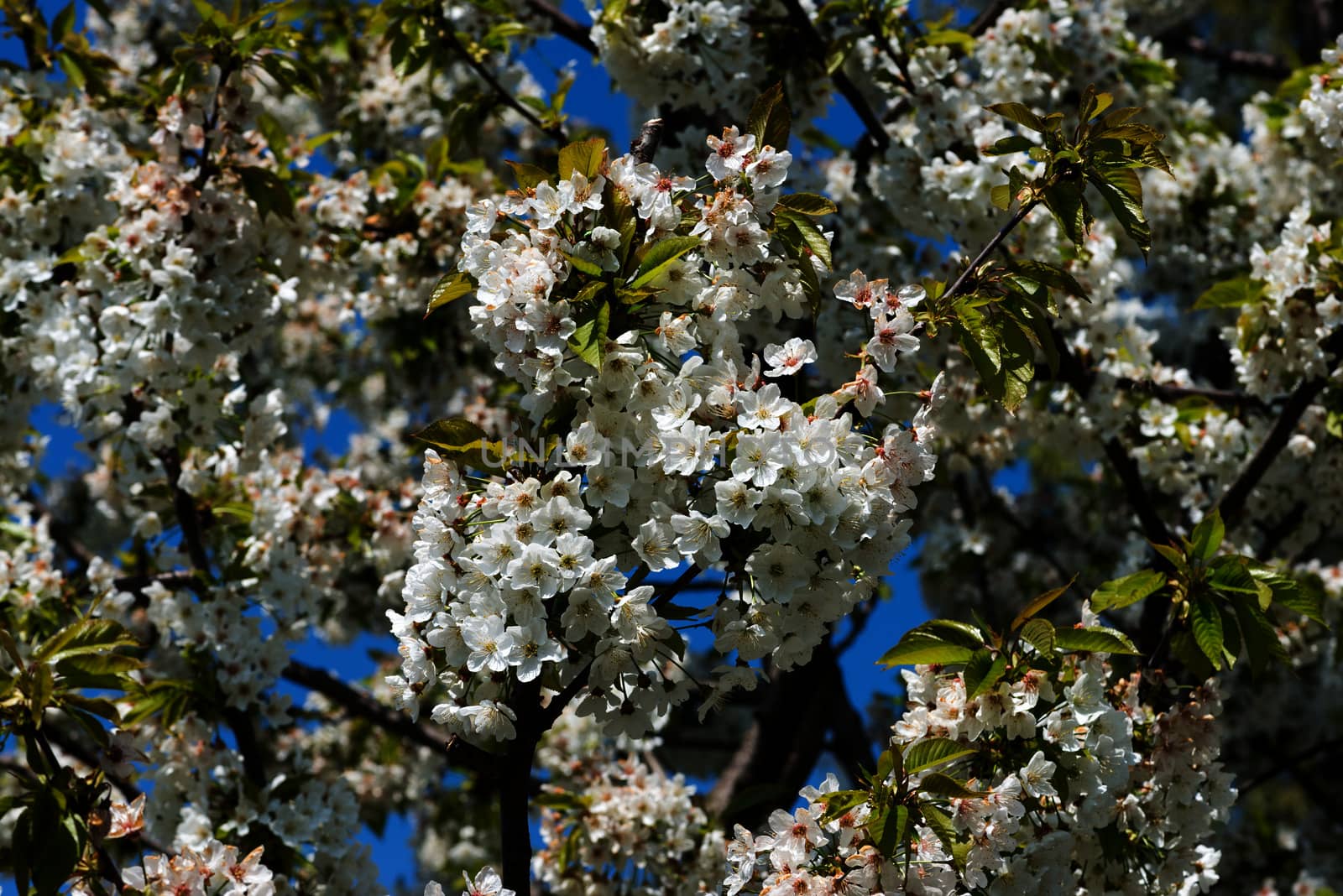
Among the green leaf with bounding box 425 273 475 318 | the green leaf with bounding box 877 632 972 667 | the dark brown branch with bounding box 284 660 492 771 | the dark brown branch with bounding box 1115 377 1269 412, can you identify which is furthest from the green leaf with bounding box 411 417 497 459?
the dark brown branch with bounding box 1115 377 1269 412

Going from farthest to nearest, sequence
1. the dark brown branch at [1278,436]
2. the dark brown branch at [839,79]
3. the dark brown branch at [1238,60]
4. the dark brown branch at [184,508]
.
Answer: the dark brown branch at [1238,60]
the dark brown branch at [184,508]
the dark brown branch at [839,79]
the dark brown branch at [1278,436]

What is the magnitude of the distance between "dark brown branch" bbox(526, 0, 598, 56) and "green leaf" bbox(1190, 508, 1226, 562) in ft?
10.9

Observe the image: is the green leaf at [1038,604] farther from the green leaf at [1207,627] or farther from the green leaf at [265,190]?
the green leaf at [265,190]

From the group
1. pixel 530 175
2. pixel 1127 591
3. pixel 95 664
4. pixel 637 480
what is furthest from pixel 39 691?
pixel 1127 591

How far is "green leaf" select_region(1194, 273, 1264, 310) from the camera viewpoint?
390cm

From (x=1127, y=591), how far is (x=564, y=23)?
11.6 feet

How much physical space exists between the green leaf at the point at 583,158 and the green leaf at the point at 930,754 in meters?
1.24

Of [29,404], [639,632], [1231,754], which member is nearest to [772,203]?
[639,632]

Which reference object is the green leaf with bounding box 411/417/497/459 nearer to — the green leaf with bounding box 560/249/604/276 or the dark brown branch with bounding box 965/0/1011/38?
the green leaf with bounding box 560/249/604/276

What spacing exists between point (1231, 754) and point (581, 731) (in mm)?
3888

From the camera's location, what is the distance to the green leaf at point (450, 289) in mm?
2340

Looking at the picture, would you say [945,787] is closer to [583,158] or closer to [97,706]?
[583,158]

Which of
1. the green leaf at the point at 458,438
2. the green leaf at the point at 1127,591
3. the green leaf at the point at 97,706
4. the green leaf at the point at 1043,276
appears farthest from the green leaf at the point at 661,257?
the green leaf at the point at 97,706

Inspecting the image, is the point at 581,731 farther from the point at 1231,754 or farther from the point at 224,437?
→ the point at 1231,754
